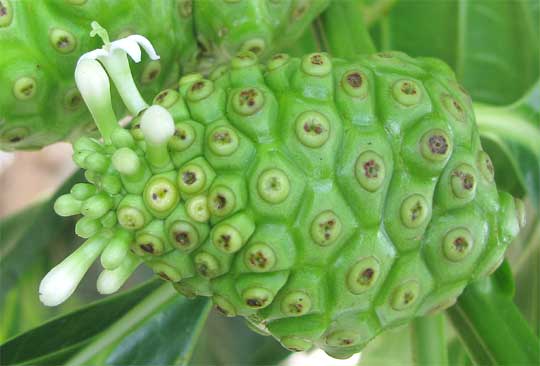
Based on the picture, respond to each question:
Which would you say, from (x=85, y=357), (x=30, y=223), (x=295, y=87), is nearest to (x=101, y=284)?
(x=295, y=87)

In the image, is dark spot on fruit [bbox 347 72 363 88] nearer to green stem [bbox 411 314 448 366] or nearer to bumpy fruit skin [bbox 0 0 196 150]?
bumpy fruit skin [bbox 0 0 196 150]

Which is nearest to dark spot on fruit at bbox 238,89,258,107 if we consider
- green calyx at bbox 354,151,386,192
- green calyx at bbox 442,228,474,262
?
green calyx at bbox 354,151,386,192

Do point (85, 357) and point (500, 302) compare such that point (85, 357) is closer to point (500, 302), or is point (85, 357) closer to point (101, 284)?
point (101, 284)

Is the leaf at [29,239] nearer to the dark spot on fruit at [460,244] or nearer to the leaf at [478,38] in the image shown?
the leaf at [478,38]

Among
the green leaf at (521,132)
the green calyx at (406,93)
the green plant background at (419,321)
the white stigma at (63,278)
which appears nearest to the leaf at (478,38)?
the green plant background at (419,321)

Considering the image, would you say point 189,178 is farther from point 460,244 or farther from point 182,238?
point 460,244
